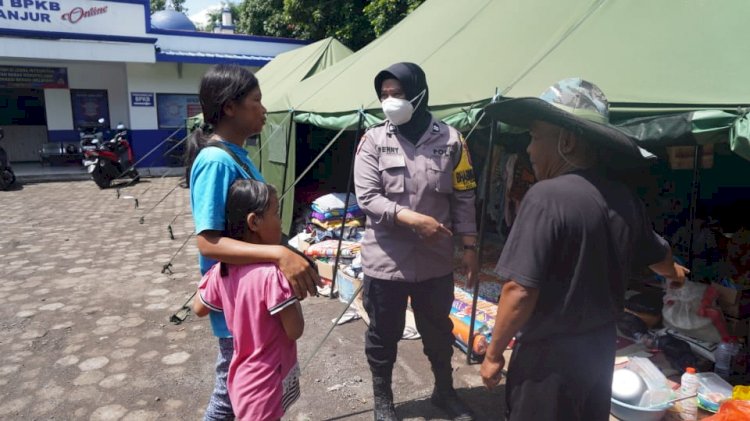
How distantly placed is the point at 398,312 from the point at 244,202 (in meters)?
1.18

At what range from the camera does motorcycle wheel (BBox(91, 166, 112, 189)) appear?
36.6 ft

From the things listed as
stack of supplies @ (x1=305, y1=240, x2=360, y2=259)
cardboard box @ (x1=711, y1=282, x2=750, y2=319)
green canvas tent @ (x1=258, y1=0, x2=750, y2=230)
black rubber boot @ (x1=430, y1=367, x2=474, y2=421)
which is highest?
green canvas tent @ (x1=258, y1=0, x2=750, y2=230)

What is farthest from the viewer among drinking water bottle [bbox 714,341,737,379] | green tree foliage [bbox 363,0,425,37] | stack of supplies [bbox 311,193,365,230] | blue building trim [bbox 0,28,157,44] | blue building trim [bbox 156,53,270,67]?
blue building trim [bbox 156,53,270,67]

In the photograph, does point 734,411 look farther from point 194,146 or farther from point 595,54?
point 194,146

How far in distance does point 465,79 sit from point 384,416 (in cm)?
230

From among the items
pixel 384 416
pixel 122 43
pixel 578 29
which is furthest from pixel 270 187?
pixel 122 43

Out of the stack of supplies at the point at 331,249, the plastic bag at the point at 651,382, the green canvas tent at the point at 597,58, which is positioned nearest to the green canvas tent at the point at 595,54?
the green canvas tent at the point at 597,58

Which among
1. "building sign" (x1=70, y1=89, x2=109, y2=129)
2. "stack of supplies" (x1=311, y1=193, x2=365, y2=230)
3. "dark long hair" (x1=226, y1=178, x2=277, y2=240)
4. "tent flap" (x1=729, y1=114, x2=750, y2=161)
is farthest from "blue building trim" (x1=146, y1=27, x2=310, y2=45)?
"tent flap" (x1=729, y1=114, x2=750, y2=161)

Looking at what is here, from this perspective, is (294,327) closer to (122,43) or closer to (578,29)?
(578,29)

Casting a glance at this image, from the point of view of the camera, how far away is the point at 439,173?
245 cm

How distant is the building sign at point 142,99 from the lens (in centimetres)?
1350

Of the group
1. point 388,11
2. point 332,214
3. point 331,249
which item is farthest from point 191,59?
point 331,249

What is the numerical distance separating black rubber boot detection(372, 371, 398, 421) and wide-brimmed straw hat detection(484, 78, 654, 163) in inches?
58.1

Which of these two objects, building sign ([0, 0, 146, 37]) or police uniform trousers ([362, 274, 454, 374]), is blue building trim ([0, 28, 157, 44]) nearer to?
building sign ([0, 0, 146, 37])
